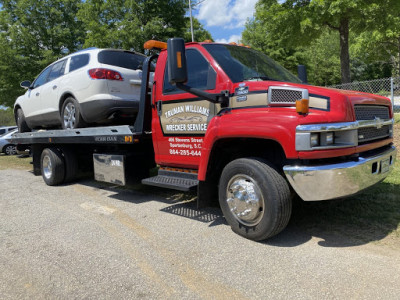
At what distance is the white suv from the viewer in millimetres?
5441

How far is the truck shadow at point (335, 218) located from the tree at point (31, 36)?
52.2ft

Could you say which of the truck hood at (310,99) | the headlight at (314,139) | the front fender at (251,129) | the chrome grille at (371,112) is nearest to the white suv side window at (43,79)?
the front fender at (251,129)

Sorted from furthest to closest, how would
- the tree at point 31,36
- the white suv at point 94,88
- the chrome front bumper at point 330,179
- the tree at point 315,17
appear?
the tree at point 31,36
the tree at point 315,17
the white suv at point 94,88
the chrome front bumper at point 330,179

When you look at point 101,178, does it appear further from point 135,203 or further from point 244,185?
point 244,185

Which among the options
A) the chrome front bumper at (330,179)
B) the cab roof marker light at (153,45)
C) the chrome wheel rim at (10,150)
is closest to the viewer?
the chrome front bumper at (330,179)

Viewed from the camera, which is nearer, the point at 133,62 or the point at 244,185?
the point at 244,185

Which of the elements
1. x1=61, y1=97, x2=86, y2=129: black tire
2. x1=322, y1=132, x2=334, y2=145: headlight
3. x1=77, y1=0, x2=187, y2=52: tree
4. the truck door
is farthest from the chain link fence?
x1=322, y1=132, x2=334, y2=145: headlight

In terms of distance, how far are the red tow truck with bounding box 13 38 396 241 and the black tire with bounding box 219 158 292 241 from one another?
0.03ft

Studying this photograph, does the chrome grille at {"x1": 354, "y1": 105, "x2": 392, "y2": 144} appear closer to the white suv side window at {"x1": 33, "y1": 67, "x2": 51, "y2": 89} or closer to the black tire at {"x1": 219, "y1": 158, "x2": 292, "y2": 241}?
the black tire at {"x1": 219, "y1": 158, "x2": 292, "y2": 241}

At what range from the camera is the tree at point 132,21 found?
47.5 ft

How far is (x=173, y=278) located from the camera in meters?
2.85

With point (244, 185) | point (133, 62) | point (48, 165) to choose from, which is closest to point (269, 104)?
point (244, 185)

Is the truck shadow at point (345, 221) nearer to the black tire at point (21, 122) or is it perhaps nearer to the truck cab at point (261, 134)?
the truck cab at point (261, 134)

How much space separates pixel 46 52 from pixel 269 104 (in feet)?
55.8
